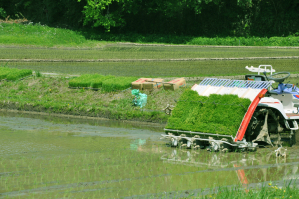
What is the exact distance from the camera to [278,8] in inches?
2176

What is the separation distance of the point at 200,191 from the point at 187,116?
3.51 m

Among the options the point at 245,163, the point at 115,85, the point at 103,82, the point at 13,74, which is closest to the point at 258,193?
the point at 245,163

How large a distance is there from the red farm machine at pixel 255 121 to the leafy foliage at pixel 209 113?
117 millimetres

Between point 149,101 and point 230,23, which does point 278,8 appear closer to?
point 230,23

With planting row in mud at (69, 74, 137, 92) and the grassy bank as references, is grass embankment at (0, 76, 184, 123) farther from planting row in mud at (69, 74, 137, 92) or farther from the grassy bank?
planting row in mud at (69, 74, 137, 92)

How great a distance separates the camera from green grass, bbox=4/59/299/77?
23.9 metres

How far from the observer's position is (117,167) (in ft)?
26.3

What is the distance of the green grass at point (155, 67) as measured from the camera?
23.9 meters

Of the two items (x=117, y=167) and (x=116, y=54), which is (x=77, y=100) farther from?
(x=116, y=54)

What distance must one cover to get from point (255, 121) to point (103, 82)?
7845mm

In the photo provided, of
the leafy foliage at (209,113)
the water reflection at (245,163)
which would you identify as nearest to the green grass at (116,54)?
the leafy foliage at (209,113)

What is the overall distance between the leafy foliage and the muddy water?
22.9 inches

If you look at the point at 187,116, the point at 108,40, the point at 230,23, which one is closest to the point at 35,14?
the point at 108,40

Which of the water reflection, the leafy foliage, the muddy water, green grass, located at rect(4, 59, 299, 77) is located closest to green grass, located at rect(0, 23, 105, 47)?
green grass, located at rect(4, 59, 299, 77)
